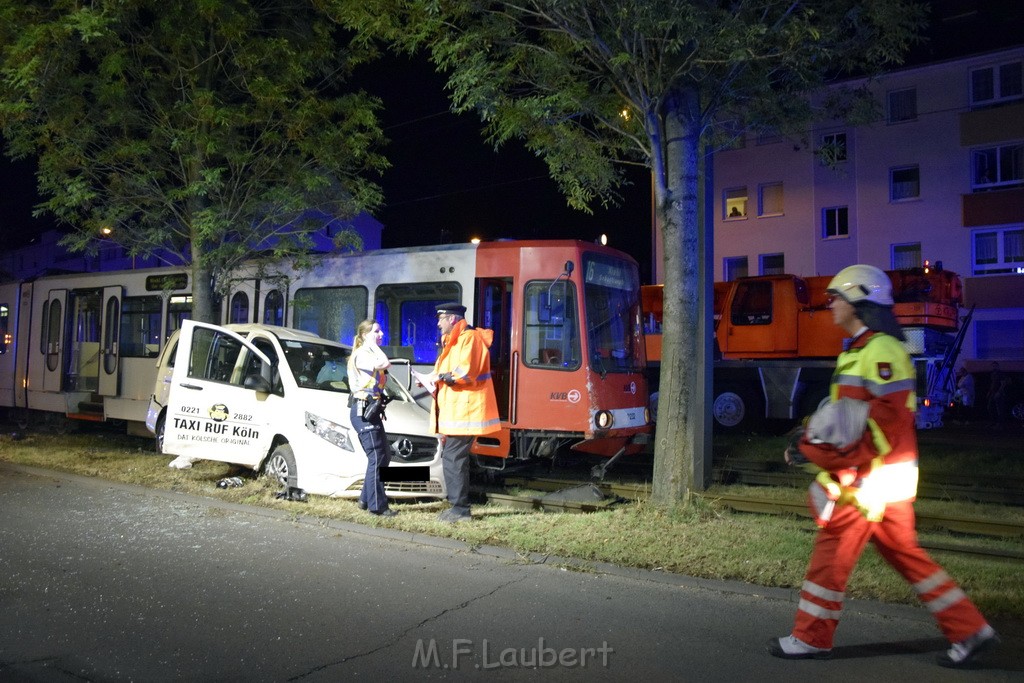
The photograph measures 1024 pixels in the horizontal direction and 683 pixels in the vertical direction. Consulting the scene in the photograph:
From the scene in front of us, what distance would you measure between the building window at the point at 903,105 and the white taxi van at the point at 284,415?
2601 cm

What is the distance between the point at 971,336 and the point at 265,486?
25732 millimetres

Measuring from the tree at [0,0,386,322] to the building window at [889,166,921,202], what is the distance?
22854 millimetres

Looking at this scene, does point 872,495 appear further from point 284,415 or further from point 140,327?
point 140,327

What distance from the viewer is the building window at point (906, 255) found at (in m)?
28.8

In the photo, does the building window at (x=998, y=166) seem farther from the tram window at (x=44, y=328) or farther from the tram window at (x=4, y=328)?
the tram window at (x=4, y=328)

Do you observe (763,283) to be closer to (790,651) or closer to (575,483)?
(575,483)

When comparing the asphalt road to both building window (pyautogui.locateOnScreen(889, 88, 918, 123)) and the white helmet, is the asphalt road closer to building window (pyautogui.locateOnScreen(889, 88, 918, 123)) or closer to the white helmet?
the white helmet

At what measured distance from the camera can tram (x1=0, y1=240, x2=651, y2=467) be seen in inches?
379

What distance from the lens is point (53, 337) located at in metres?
16.9

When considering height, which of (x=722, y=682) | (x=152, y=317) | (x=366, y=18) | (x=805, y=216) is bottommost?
(x=722, y=682)

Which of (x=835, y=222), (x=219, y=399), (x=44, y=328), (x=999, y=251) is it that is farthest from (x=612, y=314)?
(x=835, y=222)

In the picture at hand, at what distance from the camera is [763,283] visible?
51.4ft

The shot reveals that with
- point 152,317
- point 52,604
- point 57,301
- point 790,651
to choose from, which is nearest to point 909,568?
point 790,651

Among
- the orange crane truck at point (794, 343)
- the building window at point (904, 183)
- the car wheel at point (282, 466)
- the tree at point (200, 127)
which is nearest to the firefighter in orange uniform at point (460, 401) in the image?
the car wheel at point (282, 466)
